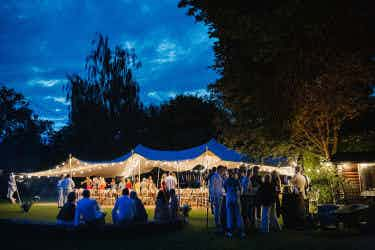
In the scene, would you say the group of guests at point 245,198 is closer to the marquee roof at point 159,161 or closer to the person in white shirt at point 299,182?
the person in white shirt at point 299,182

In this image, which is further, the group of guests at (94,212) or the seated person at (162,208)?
the seated person at (162,208)

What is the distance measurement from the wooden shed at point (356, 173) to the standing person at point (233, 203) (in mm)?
4414

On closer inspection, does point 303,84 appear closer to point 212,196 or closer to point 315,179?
point 315,179

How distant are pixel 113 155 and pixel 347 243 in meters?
25.6

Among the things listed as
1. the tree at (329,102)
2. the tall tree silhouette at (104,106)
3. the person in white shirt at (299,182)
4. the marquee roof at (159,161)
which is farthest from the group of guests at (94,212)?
the tall tree silhouette at (104,106)

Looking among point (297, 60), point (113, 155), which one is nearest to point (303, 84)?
point (297, 60)

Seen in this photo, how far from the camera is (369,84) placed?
12.6 m

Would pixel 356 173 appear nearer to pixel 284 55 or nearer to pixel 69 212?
pixel 284 55

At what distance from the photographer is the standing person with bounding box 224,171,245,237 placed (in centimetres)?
791

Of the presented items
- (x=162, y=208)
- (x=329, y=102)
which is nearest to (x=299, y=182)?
(x=329, y=102)

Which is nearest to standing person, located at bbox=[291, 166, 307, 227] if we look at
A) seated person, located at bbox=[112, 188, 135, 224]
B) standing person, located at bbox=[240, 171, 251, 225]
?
standing person, located at bbox=[240, 171, 251, 225]

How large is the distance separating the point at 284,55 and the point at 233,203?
19.4 feet

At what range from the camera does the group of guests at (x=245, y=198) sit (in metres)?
7.98

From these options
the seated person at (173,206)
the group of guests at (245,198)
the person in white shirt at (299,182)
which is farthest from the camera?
the seated person at (173,206)
